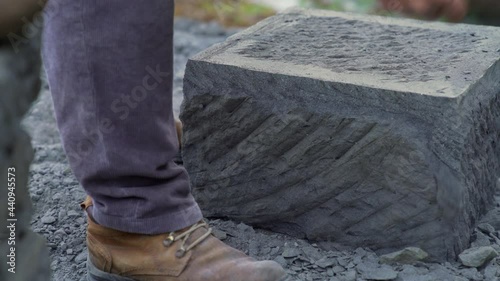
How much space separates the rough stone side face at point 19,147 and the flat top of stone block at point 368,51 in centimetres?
90

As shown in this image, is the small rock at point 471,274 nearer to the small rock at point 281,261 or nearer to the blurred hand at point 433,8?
the small rock at point 281,261

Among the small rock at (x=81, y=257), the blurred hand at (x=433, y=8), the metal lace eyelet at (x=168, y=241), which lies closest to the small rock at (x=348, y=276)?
the metal lace eyelet at (x=168, y=241)

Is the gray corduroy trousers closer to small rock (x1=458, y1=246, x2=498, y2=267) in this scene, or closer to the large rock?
the large rock

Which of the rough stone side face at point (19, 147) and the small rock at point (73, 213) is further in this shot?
the small rock at point (73, 213)

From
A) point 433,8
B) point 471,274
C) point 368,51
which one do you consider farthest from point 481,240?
point 433,8

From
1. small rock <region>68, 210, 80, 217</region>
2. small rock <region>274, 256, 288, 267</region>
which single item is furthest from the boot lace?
small rock <region>68, 210, 80, 217</region>

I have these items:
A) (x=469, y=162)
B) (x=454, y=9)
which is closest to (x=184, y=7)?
(x=454, y=9)

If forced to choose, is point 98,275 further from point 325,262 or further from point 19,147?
point 19,147

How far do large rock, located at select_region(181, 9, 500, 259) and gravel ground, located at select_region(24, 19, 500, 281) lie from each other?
39 millimetres

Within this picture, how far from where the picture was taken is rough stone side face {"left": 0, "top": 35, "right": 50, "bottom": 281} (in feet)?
3.90

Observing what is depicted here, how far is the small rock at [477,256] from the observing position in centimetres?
201

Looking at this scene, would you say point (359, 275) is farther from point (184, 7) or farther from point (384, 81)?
point (184, 7)

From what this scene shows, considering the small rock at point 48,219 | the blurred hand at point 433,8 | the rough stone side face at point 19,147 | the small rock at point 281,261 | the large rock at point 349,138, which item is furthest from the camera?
the blurred hand at point 433,8

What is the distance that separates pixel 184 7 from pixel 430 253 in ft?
10.3
